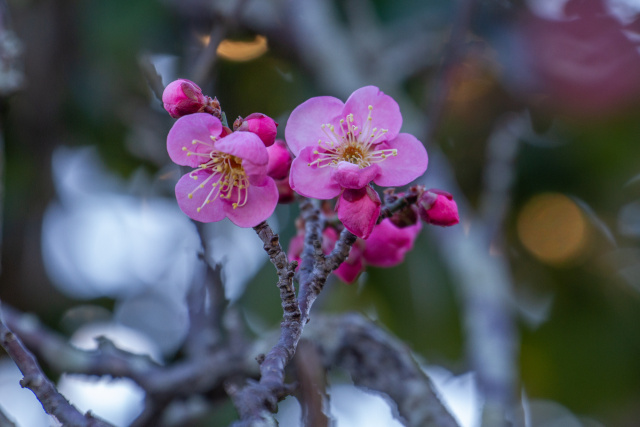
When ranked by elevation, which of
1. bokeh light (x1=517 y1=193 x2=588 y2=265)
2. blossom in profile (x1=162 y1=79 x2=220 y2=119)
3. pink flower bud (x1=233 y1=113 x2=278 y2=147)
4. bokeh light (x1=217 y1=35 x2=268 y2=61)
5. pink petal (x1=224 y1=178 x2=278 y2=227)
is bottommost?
bokeh light (x1=517 y1=193 x2=588 y2=265)

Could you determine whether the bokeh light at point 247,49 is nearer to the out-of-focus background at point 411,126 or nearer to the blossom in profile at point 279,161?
the out-of-focus background at point 411,126

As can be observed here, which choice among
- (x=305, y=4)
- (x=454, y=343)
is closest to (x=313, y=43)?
(x=305, y=4)

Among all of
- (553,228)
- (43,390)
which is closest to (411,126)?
(553,228)

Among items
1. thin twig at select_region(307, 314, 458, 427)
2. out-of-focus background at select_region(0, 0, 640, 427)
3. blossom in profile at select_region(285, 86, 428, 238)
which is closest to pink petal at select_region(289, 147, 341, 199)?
blossom in profile at select_region(285, 86, 428, 238)

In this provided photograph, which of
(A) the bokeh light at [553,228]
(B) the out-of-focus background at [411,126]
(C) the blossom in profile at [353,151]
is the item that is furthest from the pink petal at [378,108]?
(A) the bokeh light at [553,228]

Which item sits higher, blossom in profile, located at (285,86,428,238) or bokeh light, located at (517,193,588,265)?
blossom in profile, located at (285,86,428,238)

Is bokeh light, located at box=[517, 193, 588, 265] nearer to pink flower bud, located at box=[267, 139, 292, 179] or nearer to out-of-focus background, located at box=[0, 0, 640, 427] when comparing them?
out-of-focus background, located at box=[0, 0, 640, 427]
